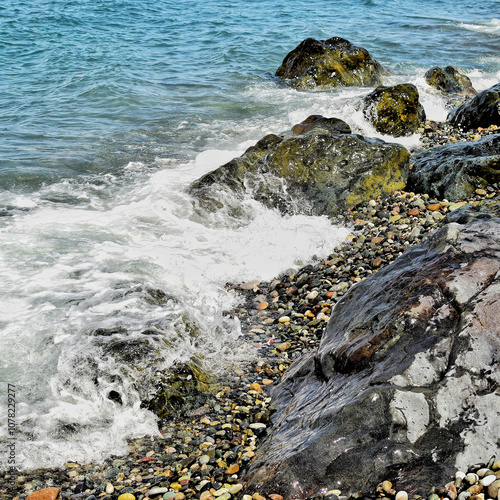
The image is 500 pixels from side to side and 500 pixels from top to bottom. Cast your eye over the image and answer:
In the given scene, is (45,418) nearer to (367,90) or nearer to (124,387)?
(124,387)

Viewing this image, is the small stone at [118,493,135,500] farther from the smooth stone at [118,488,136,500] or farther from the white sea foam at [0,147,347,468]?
the white sea foam at [0,147,347,468]

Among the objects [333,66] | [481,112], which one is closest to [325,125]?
→ [481,112]

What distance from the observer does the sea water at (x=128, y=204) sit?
4.78m

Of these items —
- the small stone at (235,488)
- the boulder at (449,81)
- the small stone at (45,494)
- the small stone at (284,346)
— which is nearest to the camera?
the small stone at (235,488)

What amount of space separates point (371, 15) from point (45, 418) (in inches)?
1184

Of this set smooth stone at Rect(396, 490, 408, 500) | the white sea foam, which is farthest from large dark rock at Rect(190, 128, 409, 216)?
smooth stone at Rect(396, 490, 408, 500)

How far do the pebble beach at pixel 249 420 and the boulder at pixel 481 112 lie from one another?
3957mm

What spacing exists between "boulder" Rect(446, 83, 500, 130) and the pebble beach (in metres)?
3.96

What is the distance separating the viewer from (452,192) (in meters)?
7.47

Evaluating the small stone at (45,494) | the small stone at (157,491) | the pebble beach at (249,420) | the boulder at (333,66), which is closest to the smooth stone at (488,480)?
the pebble beach at (249,420)

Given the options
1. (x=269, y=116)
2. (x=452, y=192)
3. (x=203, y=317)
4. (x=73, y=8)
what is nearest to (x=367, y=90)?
(x=269, y=116)

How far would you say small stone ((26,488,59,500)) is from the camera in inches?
142

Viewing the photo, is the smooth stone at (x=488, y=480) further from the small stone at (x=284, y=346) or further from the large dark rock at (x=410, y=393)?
the small stone at (x=284, y=346)

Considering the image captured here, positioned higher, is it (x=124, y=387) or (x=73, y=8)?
(x=73, y=8)
